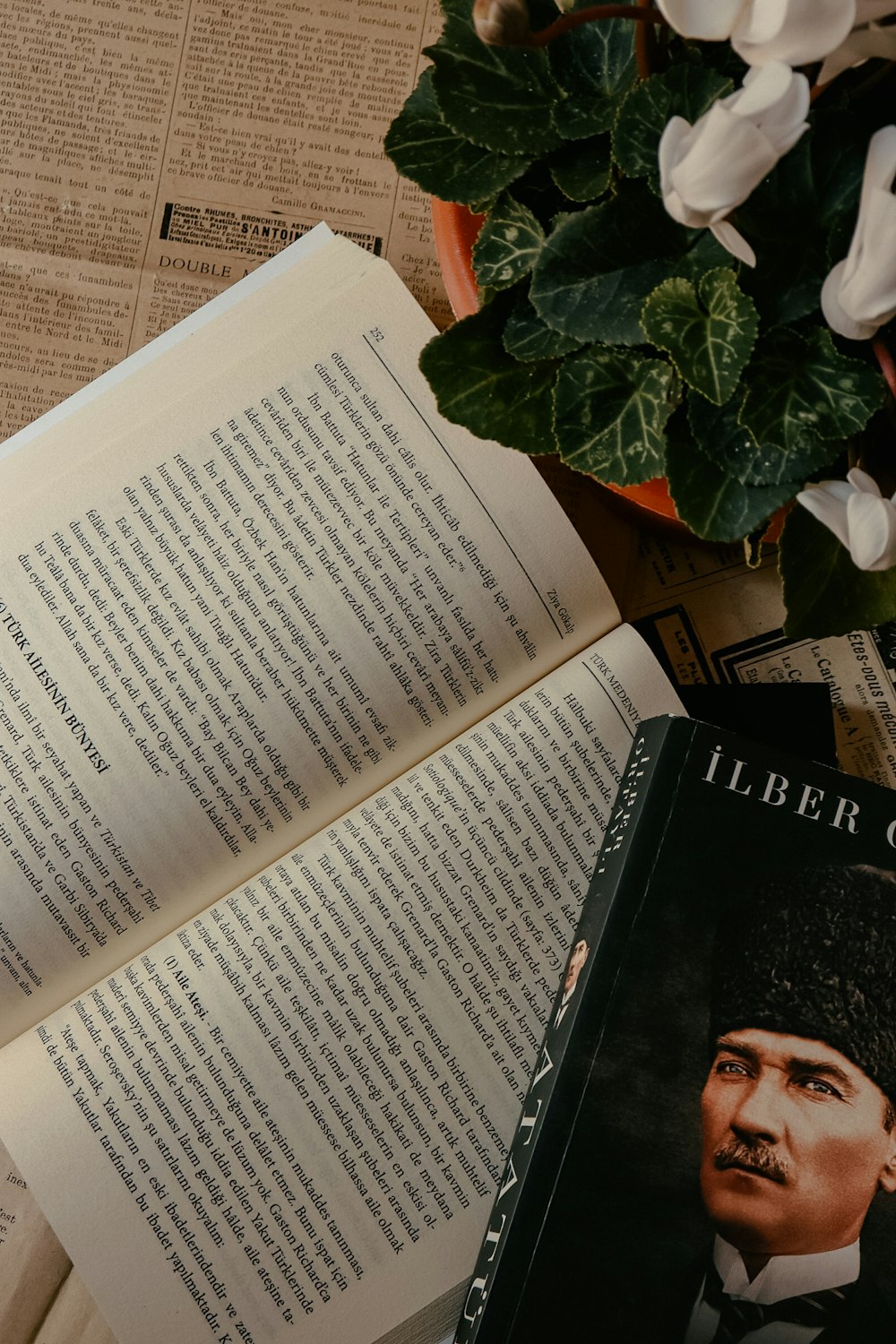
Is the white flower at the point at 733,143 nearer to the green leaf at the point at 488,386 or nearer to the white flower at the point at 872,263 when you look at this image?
the white flower at the point at 872,263

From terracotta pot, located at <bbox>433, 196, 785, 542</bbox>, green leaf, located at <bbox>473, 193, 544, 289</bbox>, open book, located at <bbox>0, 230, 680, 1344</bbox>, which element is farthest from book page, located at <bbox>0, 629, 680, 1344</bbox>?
green leaf, located at <bbox>473, 193, 544, 289</bbox>

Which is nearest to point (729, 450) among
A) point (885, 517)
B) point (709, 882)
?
point (885, 517)

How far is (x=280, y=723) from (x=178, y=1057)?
16cm

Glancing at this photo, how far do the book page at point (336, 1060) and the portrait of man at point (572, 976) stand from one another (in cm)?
1

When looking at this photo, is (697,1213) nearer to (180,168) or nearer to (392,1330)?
(392,1330)

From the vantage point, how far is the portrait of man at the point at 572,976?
483mm

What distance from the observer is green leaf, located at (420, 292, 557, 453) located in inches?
15.8

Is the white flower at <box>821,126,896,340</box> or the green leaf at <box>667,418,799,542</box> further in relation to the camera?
the green leaf at <box>667,418,799,542</box>

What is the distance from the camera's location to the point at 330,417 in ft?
1.73

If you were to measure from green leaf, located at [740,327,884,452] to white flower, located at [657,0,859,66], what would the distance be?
0.10m

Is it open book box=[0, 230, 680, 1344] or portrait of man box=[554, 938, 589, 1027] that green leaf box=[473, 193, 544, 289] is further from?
portrait of man box=[554, 938, 589, 1027]

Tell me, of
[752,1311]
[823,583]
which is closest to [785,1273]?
[752,1311]

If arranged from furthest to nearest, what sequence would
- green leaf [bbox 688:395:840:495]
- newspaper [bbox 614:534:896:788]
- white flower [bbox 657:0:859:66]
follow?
newspaper [bbox 614:534:896:788]
green leaf [bbox 688:395:840:495]
white flower [bbox 657:0:859:66]

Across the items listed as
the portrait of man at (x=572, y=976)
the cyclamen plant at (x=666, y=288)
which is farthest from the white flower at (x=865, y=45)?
the portrait of man at (x=572, y=976)
